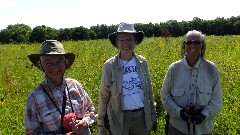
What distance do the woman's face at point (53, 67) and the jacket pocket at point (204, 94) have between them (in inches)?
60.4

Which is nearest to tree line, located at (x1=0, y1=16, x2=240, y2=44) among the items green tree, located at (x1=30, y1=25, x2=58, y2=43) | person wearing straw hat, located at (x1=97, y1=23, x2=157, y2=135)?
green tree, located at (x1=30, y1=25, x2=58, y2=43)

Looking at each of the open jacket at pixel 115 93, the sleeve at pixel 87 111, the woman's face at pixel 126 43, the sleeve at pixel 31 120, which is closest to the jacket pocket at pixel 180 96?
the open jacket at pixel 115 93

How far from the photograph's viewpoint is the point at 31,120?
8.55ft

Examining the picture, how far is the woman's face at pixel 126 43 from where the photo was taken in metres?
3.58

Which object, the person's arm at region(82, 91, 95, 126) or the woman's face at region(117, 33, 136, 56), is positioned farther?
the woman's face at region(117, 33, 136, 56)

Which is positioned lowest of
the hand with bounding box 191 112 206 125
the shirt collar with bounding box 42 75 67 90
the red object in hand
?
the hand with bounding box 191 112 206 125

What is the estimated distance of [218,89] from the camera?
3371 mm

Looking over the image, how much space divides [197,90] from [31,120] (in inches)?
69.8

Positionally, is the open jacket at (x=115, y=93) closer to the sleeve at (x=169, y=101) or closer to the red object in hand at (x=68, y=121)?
the sleeve at (x=169, y=101)

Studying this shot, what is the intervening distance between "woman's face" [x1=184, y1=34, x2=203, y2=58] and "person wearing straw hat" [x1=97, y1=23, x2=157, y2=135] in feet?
2.14

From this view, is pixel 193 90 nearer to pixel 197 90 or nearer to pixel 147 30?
pixel 197 90

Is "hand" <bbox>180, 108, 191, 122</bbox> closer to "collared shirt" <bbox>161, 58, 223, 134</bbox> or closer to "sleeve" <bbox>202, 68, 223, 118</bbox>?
"collared shirt" <bbox>161, 58, 223, 134</bbox>

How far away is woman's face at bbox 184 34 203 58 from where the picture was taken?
3.23 metres

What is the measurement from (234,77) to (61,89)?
512 cm
